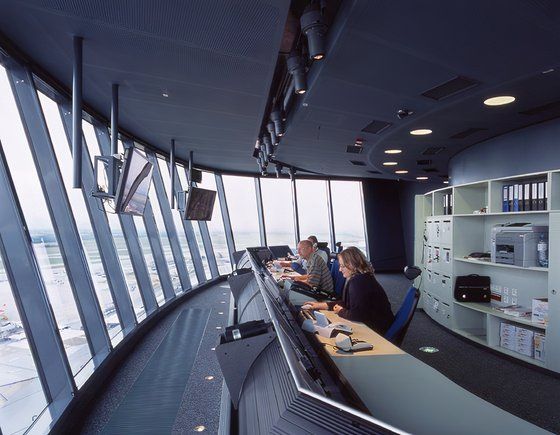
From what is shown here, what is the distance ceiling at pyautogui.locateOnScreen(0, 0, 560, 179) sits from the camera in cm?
255


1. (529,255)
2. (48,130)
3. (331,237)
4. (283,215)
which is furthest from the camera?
(331,237)

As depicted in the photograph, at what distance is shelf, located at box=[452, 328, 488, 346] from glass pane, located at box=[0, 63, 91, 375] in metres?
5.04

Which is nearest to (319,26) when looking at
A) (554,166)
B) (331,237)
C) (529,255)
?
(529,255)

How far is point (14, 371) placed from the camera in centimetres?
276

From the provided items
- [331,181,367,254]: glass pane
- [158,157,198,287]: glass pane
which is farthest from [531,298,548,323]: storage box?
[331,181,367,254]: glass pane

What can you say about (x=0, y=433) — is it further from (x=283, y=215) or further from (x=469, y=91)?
(x=283, y=215)

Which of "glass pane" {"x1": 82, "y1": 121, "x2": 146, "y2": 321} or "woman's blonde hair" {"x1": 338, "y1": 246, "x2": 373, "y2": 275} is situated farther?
"glass pane" {"x1": 82, "y1": 121, "x2": 146, "y2": 321}

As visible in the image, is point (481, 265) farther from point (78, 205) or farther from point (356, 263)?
point (78, 205)

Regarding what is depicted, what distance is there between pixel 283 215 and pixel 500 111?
8.27m

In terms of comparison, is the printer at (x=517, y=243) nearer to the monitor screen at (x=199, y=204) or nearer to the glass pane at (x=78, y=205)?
the monitor screen at (x=199, y=204)

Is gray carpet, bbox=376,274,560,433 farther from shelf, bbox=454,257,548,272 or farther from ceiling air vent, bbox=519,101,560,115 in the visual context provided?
ceiling air vent, bbox=519,101,560,115

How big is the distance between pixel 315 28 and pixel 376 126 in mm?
3104

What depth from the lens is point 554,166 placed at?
4.95 meters

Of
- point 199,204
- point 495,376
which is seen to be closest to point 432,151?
point 495,376
